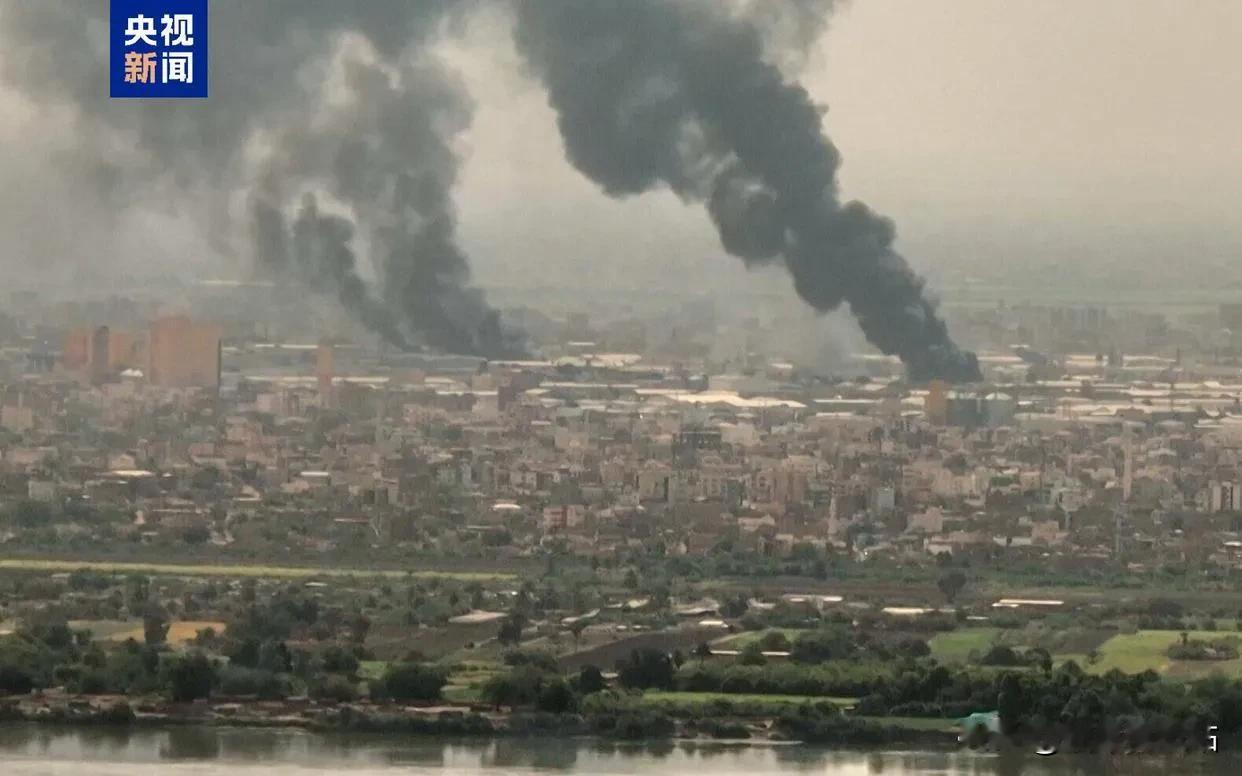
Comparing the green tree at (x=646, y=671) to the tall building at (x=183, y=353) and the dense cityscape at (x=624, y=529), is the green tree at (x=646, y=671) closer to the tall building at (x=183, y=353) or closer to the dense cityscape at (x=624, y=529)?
the dense cityscape at (x=624, y=529)

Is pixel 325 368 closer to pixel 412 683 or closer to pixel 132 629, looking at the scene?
pixel 132 629

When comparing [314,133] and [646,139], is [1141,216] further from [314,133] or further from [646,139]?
[314,133]

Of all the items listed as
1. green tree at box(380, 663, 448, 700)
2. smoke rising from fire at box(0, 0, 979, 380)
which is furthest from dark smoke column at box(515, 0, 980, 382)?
green tree at box(380, 663, 448, 700)

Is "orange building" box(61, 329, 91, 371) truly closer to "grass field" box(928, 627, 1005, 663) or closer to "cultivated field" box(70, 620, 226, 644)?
"cultivated field" box(70, 620, 226, 644)

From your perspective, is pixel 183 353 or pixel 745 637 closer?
pixel 745 637

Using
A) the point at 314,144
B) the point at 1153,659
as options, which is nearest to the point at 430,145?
the point at 314,144

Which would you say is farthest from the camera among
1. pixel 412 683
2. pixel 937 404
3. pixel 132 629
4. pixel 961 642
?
pixel 937 404

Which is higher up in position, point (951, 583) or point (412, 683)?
point (951, 583)

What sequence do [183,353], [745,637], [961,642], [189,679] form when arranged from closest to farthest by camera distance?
[189,679]
[961,642]
[745,637]
[183,353]
